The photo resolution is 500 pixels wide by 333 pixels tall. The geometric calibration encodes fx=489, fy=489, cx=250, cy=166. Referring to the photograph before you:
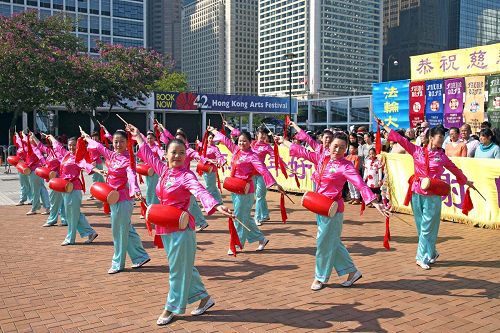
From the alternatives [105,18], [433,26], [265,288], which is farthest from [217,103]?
[433,26]

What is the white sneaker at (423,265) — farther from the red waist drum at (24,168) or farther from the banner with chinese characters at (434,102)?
the banner with chinese characters at (434,102)

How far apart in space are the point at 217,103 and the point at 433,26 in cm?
11198

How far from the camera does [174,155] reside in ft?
15.8

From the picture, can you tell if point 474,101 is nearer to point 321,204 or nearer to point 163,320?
point 321,204

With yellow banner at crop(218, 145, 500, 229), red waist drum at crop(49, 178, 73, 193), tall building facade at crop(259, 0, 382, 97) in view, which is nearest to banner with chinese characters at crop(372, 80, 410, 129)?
yellow banner at crop(218, 145, 500, 229)

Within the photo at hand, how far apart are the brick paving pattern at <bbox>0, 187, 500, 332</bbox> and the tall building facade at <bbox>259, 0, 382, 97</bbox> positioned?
114 m

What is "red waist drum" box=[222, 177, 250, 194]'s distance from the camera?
7.40 metres

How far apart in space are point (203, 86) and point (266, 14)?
112 feet

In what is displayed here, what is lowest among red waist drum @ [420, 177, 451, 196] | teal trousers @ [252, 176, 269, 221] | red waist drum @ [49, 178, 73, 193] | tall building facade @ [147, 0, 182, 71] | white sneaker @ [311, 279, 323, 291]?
white sneaker @ [311, 279, 323, 291]

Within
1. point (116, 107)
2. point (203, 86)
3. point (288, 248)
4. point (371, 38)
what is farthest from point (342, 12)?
point (288, 248)

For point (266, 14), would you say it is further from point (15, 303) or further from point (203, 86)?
point (15, 303)

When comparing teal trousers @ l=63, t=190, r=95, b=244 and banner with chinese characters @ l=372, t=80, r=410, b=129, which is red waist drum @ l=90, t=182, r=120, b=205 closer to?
teal trousers @ l=63, t=190, r=95, b=244

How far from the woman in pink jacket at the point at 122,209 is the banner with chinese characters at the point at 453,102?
37.0ft

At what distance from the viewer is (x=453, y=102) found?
14.9 m
